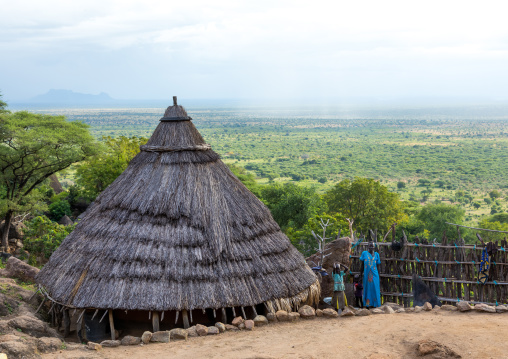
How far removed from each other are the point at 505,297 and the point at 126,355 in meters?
8.73

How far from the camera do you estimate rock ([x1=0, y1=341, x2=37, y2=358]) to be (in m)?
7.10

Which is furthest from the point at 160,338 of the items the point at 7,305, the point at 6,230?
the point at 6,230

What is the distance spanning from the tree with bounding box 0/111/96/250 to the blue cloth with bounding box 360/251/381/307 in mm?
15362

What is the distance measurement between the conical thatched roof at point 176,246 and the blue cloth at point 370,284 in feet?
5.03

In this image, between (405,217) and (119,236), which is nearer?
(119,236)

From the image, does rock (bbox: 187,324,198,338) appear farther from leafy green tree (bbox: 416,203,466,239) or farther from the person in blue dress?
leafy green tree (bbox: 416,203,466,239)

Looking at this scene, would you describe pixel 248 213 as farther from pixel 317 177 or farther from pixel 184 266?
pixel 317 177

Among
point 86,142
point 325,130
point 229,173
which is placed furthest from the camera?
point 325,130

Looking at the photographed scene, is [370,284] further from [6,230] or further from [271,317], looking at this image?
[6,230]

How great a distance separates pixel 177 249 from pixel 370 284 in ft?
16.5

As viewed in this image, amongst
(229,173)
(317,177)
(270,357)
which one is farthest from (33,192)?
(317,177)

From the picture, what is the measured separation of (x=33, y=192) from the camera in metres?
23.3

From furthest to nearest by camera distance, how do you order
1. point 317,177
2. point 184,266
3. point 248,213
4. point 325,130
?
point 325,130 → point 317,177 → point 248,213 → point 184,266

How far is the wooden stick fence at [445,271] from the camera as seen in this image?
438 inches
